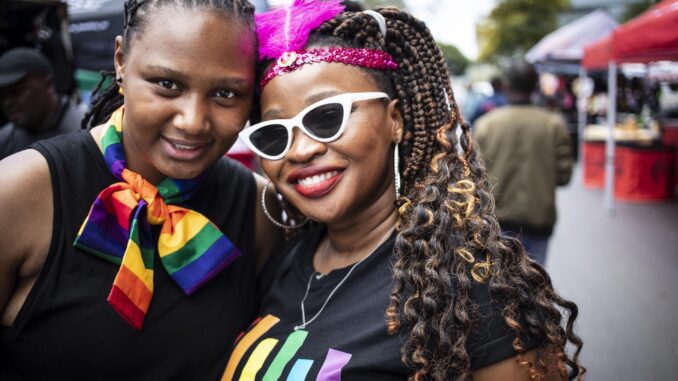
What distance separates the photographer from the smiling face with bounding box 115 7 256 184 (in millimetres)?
1587

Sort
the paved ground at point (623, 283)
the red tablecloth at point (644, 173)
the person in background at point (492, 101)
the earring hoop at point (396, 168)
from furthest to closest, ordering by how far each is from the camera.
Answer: the person in background at point (492, 101) → the red tablecloth at point (644, 173) → the paved ground at point (623, 283) → the earring hoop at point (396, 168)

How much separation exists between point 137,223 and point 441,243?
3.10 ft

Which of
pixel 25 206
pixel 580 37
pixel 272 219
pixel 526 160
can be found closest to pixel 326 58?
pixel 272 219

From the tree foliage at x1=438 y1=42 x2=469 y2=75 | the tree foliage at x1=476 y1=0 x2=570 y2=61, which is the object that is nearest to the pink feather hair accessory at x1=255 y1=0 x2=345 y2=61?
the tree foliage at x1=476 y1=0 x2=570 y2=61

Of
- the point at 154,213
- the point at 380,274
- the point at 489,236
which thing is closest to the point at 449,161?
the point at 489,236

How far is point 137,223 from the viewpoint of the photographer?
5.64ft

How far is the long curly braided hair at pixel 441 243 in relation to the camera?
1.42 m

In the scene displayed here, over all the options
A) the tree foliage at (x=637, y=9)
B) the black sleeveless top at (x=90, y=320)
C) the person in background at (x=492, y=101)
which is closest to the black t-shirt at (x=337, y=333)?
the black sleeveless top at (x=90, y=320)

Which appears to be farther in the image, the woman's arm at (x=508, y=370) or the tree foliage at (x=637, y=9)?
the tree foliage at (x=637, y=9)

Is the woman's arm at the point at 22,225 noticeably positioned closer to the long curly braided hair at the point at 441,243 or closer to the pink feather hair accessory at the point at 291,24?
the pink feather hair accessory at the point at 291,24

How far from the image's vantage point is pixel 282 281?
203 cm

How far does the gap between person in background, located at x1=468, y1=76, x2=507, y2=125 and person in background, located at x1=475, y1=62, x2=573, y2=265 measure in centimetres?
471

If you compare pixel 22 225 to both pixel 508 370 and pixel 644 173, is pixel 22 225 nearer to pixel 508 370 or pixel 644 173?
pixel 508 370

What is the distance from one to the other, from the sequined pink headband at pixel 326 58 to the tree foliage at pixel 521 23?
29.1 m
